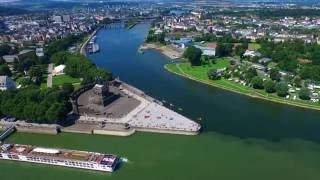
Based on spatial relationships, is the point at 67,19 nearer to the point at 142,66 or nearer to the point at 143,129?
the point at 142,66

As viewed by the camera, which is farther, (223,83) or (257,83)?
(223,83)

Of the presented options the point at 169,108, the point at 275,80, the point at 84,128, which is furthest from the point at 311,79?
the point at 84,128

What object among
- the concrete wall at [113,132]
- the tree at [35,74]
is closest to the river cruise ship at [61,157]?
the concrete wall at [113,132]

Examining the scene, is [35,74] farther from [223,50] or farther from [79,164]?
[223,50]

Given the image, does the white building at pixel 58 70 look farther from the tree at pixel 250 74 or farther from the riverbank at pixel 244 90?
the tree at pixel 250 74

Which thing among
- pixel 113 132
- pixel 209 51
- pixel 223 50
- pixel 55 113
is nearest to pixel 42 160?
pixel 55 113

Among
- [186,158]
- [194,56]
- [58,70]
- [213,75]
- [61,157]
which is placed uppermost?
[194,56]
